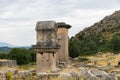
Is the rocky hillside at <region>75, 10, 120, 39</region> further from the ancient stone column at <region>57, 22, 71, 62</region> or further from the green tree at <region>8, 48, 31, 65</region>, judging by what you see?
the ancient stone column at <region>57, 22, 71, 62</region>

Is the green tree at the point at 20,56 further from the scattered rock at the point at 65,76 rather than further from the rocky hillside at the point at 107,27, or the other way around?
the rocky hillside at the point at 107,27

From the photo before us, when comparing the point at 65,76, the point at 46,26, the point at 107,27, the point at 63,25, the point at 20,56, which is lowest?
the point at 65,76

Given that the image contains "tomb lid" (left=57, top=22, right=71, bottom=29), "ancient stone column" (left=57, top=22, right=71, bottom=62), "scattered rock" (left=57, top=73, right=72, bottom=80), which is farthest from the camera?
"ancient stone column" (left=57, top=22, right=71, bottom=62)

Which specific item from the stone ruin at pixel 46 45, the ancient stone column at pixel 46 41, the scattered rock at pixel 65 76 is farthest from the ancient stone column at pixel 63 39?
the scattered rock at pixel 65 76

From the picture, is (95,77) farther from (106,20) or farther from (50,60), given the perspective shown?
(106,20)

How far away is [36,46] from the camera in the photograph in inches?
612

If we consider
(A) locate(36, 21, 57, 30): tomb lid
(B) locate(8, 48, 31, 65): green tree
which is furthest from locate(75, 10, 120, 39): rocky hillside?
(A) locate(36, 21, 57, 30): tomb lid

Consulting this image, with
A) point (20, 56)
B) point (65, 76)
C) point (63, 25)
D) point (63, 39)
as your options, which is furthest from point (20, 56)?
point (65, 76)

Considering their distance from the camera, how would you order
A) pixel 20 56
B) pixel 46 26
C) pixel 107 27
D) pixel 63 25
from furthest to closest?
pixel 107 27, pixel 20 56, pixel 63 25, pixel 46 26

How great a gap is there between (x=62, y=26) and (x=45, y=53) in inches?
425

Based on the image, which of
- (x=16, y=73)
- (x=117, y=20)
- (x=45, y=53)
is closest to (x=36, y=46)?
(x=45, y=53)

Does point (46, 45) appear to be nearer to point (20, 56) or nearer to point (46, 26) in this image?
point (46, 26)

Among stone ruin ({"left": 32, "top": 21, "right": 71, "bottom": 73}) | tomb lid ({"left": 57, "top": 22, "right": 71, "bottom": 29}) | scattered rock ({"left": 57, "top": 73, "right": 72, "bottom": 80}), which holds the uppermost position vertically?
tomb lid ({"left": 57, "top": 22, "right": 71, "bottom": 29})

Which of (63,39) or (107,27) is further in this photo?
(107,27)
